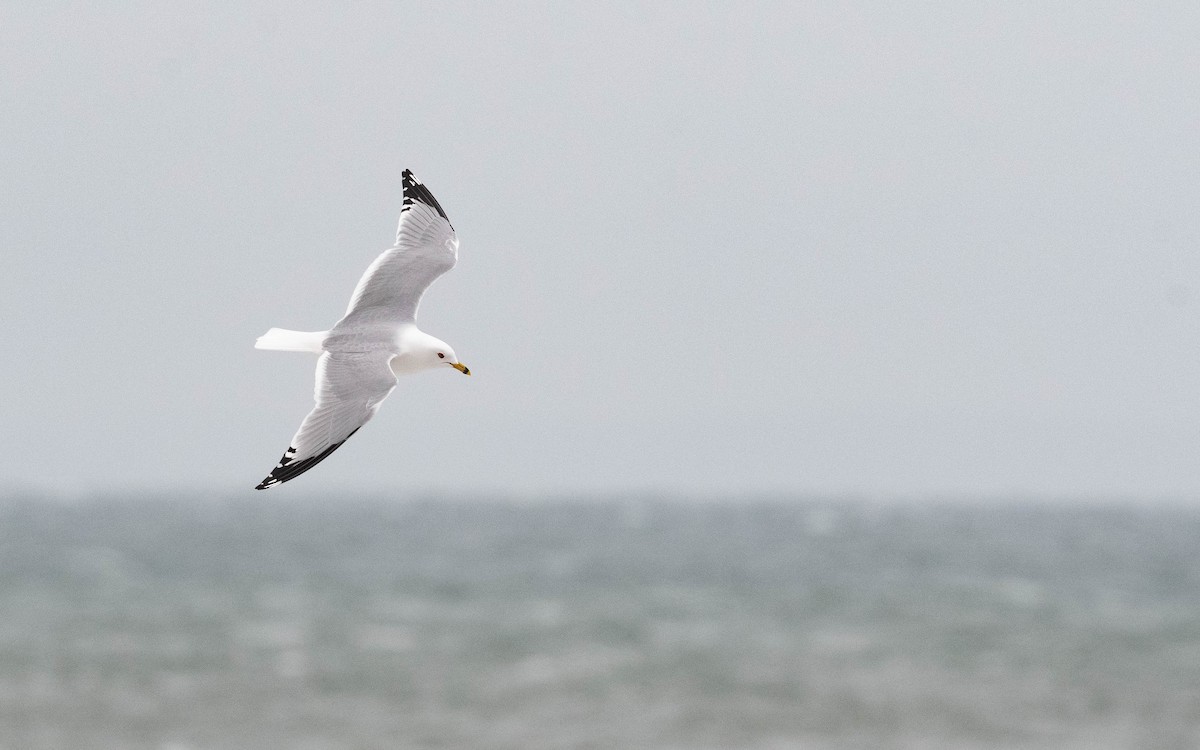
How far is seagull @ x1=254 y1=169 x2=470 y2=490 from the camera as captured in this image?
10.8ft

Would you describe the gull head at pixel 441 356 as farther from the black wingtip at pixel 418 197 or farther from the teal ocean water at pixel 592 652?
the teal ocean water at pixel 592 652

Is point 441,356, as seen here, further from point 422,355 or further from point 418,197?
point 418,197

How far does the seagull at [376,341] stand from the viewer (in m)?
3.29

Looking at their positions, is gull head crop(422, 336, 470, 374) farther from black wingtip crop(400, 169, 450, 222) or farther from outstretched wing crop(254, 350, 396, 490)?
black wingtip crop(400, 169, 450, 222)

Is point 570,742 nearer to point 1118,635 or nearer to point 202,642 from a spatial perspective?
point 202,642

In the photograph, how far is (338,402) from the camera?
11.0 feet

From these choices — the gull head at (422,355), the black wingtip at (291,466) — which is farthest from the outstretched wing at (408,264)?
the black wingtip at (291,466)

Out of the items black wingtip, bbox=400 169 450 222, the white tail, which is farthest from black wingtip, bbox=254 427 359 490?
black wingtip, bbox=400 169 450 222

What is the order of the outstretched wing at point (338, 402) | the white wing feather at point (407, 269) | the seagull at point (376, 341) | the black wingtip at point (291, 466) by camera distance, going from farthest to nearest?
the white wing feather at point (407, 269)
the seagull at point (376, 341)
the outstretched wing at point (338, 402)
the black wingtip at point (291, 466)

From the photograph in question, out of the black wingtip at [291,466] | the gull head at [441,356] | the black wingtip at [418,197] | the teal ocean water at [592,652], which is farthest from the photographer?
the teal ocean water at [592,652]

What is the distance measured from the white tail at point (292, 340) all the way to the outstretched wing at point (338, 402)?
0.07 meters

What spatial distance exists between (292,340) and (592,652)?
18.6 metres

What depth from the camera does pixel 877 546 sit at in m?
48.1

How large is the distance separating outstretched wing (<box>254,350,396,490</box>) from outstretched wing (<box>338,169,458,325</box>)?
18.4 inches
